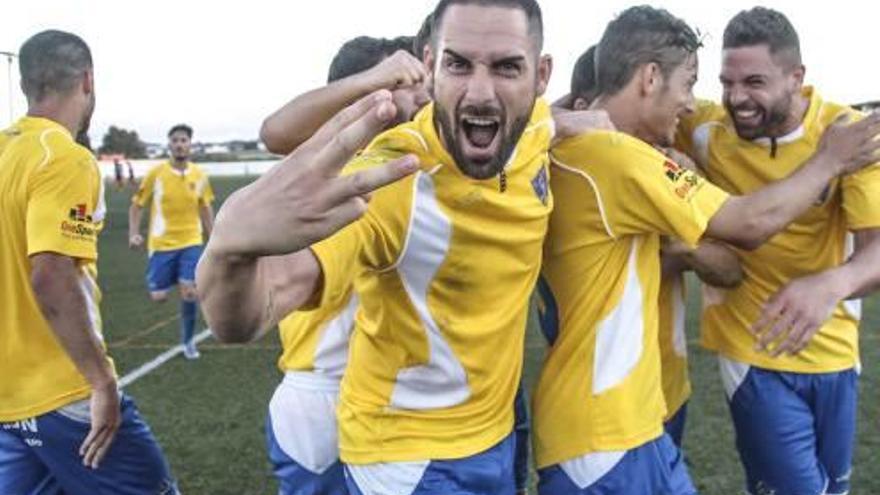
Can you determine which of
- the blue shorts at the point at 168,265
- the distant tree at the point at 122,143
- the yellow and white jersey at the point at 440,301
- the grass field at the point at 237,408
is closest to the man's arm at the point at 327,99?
the yellow and white jersey at the point at 440,301

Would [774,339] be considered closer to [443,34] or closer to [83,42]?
[443,34]

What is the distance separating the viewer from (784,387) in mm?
3875

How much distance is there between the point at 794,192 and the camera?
297 centimetres

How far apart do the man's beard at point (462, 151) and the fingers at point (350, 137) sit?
63 cm

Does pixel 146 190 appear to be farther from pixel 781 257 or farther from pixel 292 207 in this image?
pixel 292 207

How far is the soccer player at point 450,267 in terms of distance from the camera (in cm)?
239

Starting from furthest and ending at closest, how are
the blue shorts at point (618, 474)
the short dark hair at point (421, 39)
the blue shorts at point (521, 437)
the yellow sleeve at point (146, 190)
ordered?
the yellow sleeve at point (146, 190)
the blue shorts at point (521, 437)
the short dark hair at point (421, 39)
the blue shorts at point (618, 474)

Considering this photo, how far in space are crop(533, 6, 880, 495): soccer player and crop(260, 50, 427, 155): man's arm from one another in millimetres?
514

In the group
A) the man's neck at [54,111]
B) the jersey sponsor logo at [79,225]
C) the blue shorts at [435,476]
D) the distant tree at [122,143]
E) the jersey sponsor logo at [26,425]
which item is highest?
the man's neck at [54,111]

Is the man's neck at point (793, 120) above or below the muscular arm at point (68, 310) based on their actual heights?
above

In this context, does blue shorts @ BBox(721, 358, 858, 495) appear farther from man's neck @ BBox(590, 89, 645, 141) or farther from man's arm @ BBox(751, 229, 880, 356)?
man's neck @ BBox(590, 89, 645, 141)

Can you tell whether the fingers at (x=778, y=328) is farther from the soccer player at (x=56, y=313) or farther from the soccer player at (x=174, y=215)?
the soccer player at (x=174, y=215)

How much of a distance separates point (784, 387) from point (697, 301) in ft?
27.3

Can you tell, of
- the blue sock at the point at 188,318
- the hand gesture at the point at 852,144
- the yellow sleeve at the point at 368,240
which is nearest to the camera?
the yellow sleeve at the point at 368,240
